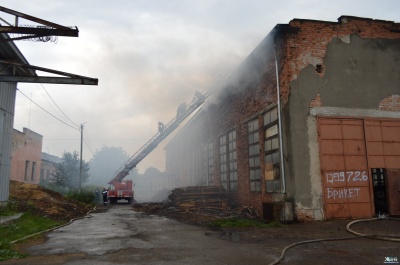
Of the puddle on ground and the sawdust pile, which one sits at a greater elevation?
the sawdust pile

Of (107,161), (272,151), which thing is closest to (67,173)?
(272,151)

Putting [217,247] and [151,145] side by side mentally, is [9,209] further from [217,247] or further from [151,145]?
[151,145]

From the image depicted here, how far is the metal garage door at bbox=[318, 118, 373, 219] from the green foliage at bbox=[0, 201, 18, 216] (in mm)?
10768

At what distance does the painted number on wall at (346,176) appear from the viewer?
36.8 ft

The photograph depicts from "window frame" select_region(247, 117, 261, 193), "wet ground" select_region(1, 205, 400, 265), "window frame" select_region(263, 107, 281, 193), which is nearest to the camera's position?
"wet ground" select_region(1, 205, 400, 265)

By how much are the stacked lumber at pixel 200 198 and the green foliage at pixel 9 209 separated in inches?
269

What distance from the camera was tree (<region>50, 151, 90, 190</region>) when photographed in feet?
111

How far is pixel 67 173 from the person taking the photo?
35.0 metres

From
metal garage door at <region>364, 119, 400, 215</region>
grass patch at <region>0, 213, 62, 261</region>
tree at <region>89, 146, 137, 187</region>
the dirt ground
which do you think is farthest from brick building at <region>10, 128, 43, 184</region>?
tree at <region>89, 146, 137, 187</region>

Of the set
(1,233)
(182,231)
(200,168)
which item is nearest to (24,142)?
(200,168)

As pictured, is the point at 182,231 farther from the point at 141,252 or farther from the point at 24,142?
the point at 24,142

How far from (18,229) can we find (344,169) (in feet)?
34.8

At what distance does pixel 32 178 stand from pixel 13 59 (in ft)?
65.6

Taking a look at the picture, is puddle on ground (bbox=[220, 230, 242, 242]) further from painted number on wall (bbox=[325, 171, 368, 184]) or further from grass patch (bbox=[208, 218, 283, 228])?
painted number on wall (bbox=[325, 171, 368, 184])
